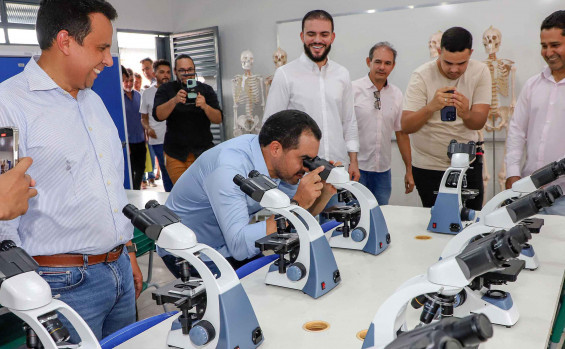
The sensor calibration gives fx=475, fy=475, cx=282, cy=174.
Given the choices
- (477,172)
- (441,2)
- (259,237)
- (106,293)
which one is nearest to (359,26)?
(441,2)

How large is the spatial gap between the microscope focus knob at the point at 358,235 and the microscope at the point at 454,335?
1289mm

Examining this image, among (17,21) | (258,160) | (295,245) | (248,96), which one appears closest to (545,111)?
(258,160)

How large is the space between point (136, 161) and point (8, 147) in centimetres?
468

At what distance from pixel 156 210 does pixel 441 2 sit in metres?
4.62

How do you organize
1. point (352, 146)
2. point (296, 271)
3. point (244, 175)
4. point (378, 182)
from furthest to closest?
point (378, 182) < point (352, 146) < point (244, 175) < point (296, 271)

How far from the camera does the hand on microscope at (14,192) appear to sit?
1.18 metres

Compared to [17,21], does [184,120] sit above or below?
below

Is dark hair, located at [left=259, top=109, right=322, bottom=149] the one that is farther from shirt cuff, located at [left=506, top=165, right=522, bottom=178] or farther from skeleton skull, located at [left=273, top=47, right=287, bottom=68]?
skeleton skull, located at [left=273, top=47, right=287, bottom=68]

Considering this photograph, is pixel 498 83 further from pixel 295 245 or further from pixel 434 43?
pixel 295 245

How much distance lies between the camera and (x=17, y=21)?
504cm

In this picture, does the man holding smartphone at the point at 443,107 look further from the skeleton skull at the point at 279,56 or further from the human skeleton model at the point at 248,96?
the human skeleton model at the point at 248,96

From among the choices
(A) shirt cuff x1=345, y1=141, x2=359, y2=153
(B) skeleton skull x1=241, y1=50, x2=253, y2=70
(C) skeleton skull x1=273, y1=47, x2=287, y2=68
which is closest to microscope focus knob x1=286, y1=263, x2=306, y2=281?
(A) shirt cuff x1=345, y1=141, x2=359, y2=153

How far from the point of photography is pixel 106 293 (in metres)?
1.59

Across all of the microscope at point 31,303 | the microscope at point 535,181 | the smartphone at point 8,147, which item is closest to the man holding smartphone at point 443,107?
the microscope at point 535,181
